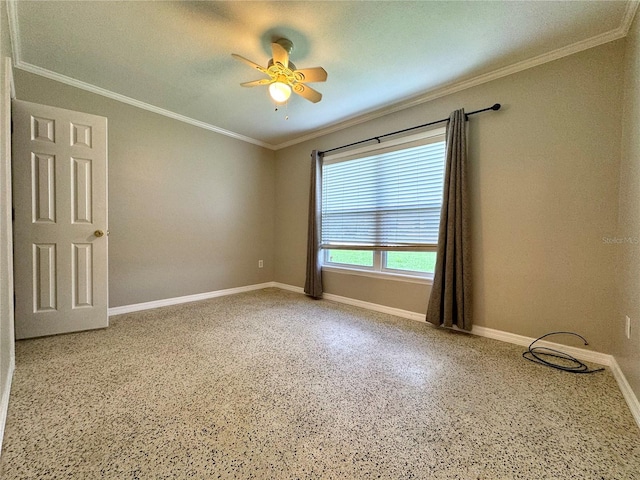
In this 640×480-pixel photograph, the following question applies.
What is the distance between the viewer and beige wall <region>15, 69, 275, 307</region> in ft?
9.36

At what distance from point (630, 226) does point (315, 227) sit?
2981 mm

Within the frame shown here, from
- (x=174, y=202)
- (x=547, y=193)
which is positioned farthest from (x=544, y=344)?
(x=174, y=202)

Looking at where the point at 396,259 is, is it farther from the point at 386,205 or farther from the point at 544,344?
the point at 544,344

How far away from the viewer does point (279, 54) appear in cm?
192

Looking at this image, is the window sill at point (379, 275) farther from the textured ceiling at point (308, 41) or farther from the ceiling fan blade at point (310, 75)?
the ceiling fan blade at point (310, 75)

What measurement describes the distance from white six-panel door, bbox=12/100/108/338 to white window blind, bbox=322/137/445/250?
2.66 m

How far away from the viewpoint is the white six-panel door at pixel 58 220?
2.13m

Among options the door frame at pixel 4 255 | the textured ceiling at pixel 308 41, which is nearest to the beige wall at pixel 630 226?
the textured ceiling at pixel 308 41

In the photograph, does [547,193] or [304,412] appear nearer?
[304,412]

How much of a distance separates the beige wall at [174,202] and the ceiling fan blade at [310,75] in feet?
7.10

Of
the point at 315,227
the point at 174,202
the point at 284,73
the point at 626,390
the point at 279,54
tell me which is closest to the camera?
the point at 626,390

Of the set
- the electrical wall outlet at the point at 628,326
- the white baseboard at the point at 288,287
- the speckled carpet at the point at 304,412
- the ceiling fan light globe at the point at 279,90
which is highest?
the ceiling fan light globe at the point at 279,90

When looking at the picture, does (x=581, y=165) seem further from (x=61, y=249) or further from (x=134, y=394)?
(x=61, y=249)

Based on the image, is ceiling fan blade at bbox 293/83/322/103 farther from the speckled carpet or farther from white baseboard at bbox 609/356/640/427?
white baseboard at bbox 609/356/640/427
